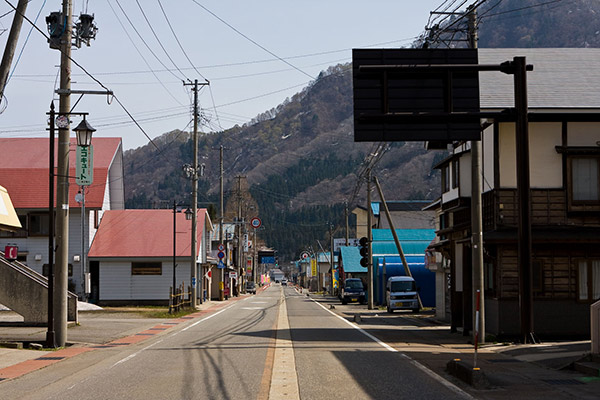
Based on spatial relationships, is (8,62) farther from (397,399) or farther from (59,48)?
(397,399)

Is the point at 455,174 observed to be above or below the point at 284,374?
above

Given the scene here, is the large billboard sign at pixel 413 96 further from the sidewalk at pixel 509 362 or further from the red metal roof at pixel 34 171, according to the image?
the red metal roof at pixel 34 171

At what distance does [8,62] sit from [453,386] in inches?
522

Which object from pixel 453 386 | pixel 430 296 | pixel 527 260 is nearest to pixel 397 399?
pixel 453 386

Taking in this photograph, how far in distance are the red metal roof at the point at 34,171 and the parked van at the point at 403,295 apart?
2217cm

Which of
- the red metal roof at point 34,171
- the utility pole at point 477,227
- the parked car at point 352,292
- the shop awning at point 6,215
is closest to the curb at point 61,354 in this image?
the shop awning at point 6,215

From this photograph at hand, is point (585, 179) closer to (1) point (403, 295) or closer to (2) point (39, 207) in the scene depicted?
(1) point (403, 295)

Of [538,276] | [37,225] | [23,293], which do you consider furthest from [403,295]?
[37,225]

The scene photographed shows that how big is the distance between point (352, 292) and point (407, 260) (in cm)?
699

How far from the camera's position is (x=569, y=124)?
25.6 meters

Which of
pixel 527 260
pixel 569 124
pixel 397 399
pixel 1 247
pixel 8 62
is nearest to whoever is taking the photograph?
pixel 397 399

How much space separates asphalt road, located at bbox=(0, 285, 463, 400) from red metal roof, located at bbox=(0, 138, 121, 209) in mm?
30860

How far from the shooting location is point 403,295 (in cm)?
4525

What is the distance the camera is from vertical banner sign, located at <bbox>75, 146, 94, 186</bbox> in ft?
82.0
